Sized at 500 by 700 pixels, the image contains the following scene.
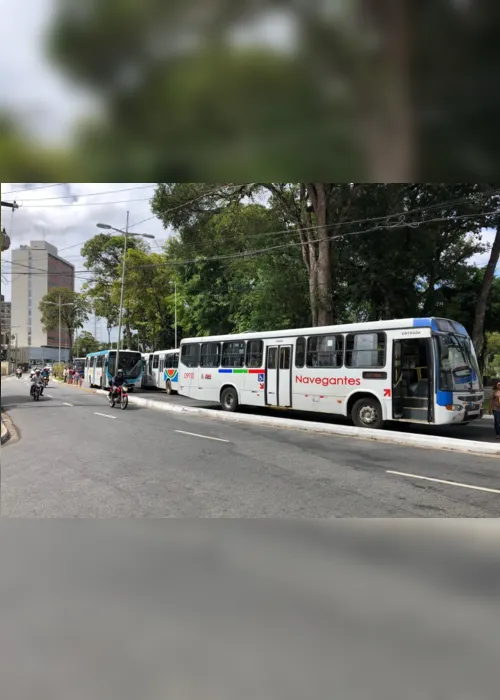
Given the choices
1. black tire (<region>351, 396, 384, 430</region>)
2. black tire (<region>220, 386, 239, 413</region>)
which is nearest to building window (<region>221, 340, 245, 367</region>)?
black tire (<region>220, 386, 239, 413</region>)

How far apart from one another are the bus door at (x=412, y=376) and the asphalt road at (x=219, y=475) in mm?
1437

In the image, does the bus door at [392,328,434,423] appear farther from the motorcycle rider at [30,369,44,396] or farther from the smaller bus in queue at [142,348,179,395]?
the motorcycle rider at [30,369,44,396]

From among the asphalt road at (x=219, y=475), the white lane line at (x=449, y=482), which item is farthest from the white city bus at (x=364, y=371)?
the white lane line at (x=449, y=482)

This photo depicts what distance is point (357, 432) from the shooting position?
9.80 meters

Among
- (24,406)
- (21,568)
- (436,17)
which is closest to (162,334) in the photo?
(24,406)

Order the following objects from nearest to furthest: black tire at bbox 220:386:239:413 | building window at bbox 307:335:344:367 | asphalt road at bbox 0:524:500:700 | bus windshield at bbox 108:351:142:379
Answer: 1. asphalt road at bbox 0:524:500:700
2. building window at bbox 307:335:344:367
3. black tire at bbox 220:386:239:413
4. bus windshield at bbox 108:351:142:379

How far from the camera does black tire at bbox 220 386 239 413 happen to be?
13.6 meters

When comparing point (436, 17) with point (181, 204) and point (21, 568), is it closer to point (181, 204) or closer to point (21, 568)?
point (21, 568)

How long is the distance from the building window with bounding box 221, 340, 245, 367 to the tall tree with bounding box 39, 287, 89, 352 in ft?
14.0

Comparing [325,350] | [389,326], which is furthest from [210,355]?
[389,326]

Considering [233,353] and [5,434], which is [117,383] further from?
[5,434]

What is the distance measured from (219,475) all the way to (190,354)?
Answer: 880cm

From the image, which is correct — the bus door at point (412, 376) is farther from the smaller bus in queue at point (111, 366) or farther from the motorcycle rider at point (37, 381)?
the smaller bus in queue at point (111, 366)

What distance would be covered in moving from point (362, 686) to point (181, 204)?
42.8ft
